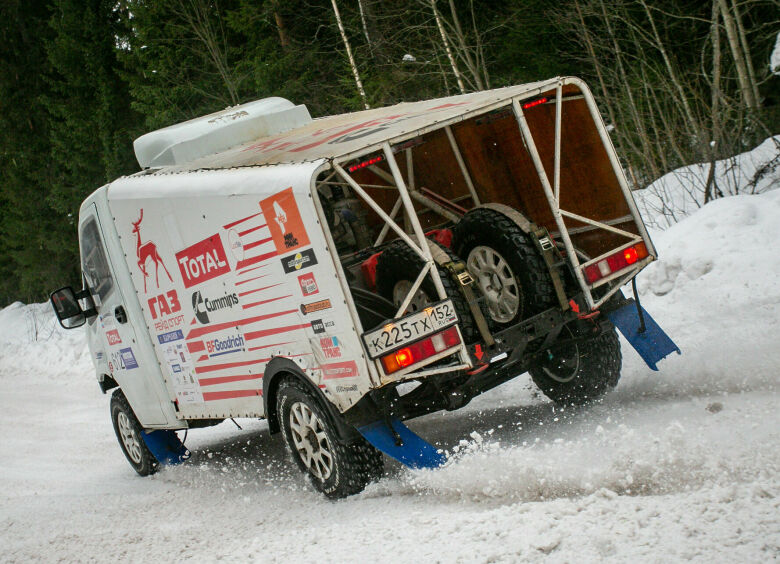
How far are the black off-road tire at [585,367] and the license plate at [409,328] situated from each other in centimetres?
142

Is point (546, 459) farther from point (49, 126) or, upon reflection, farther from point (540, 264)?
point (49, 126)

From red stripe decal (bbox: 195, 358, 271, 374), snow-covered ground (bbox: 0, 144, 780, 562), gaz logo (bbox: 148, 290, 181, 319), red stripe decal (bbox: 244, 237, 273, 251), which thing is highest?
red stripe decal (bbox: 244, 237, 273, 251)

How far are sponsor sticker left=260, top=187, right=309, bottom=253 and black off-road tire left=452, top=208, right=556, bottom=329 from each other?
1.32m

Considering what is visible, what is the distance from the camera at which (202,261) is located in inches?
239

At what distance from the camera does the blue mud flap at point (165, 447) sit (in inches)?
325

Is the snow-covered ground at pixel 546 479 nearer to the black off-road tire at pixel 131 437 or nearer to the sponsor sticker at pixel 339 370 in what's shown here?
the black off-road tire at pixel 131 437

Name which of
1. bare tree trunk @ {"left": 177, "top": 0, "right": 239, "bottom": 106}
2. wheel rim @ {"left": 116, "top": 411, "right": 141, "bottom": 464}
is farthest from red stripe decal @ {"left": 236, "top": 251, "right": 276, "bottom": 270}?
bare tree trunk @ {"left": 177, "top": 0, "right": 239, "bottom": 106}

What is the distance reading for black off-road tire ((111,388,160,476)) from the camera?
8.28 meters

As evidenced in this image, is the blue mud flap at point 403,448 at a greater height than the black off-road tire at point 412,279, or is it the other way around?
the black off-road tire at point 412,279

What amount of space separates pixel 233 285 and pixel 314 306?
3.38 feet

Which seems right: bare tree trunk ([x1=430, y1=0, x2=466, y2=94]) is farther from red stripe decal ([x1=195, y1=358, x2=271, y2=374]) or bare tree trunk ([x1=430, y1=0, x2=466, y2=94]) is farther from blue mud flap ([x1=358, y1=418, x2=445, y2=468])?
blue mud flap ([x1=358, y1=418, x2=445, y2=468])

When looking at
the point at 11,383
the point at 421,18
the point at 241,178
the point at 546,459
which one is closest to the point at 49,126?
the point at 11,383

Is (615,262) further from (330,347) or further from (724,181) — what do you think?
(724,181)

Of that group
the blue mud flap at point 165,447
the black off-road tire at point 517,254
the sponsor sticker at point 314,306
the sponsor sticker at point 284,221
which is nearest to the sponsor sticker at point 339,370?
the sponsor sticker at point 314,306
